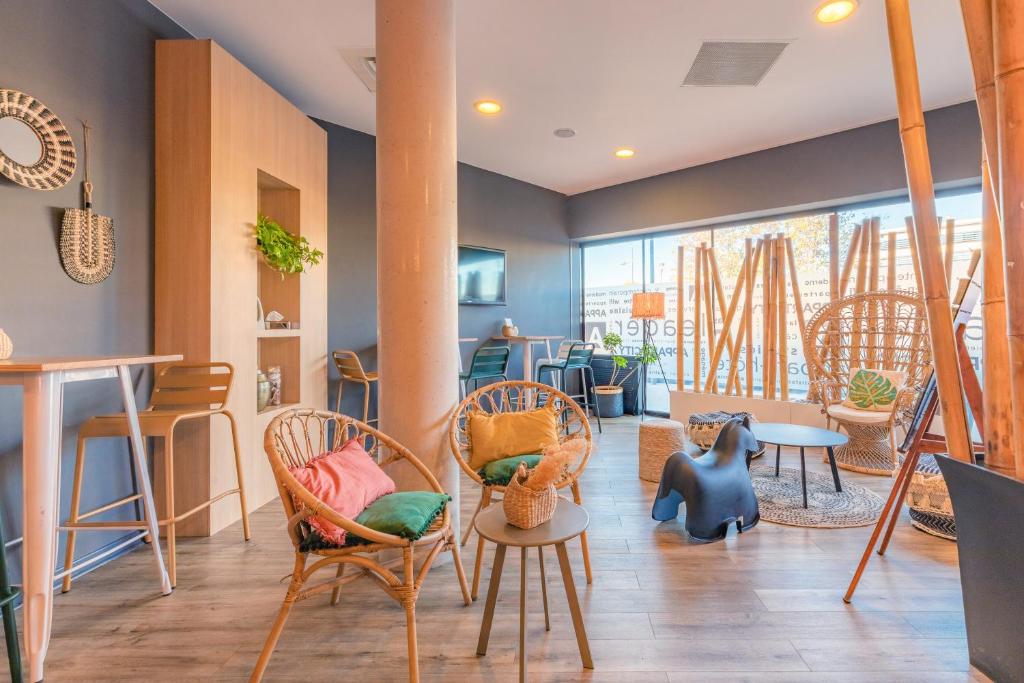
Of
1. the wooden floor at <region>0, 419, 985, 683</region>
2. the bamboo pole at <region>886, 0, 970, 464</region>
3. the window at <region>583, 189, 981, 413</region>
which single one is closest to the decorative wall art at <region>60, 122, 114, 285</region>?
the wooden floor at <region>0, 419, 985, 683</region>

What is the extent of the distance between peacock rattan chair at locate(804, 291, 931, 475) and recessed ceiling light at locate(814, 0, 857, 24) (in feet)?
7.20

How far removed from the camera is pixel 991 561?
1090 millimetres

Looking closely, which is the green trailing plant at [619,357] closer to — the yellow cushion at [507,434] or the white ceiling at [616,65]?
the white ceiling at [616,65]

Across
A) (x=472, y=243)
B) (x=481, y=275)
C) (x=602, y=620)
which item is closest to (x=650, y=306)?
(x=481, y=275)

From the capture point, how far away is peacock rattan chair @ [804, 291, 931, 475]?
3.65m

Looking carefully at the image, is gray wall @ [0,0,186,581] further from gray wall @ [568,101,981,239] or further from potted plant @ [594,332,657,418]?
gray wall @ [568,101,981,239]

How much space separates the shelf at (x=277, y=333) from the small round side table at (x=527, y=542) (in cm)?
217

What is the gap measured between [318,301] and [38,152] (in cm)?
182

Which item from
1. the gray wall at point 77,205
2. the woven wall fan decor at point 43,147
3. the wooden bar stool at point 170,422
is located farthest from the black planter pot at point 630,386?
the woven wall fan decor at point 43,147

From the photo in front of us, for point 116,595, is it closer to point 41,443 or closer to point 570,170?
point 41,443

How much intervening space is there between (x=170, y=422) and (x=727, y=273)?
523 cm

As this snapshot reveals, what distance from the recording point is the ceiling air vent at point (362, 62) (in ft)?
10.1

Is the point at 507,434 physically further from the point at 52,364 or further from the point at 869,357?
the point at 869,357

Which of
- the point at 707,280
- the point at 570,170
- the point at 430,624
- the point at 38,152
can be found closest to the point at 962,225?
the point at 707,280
